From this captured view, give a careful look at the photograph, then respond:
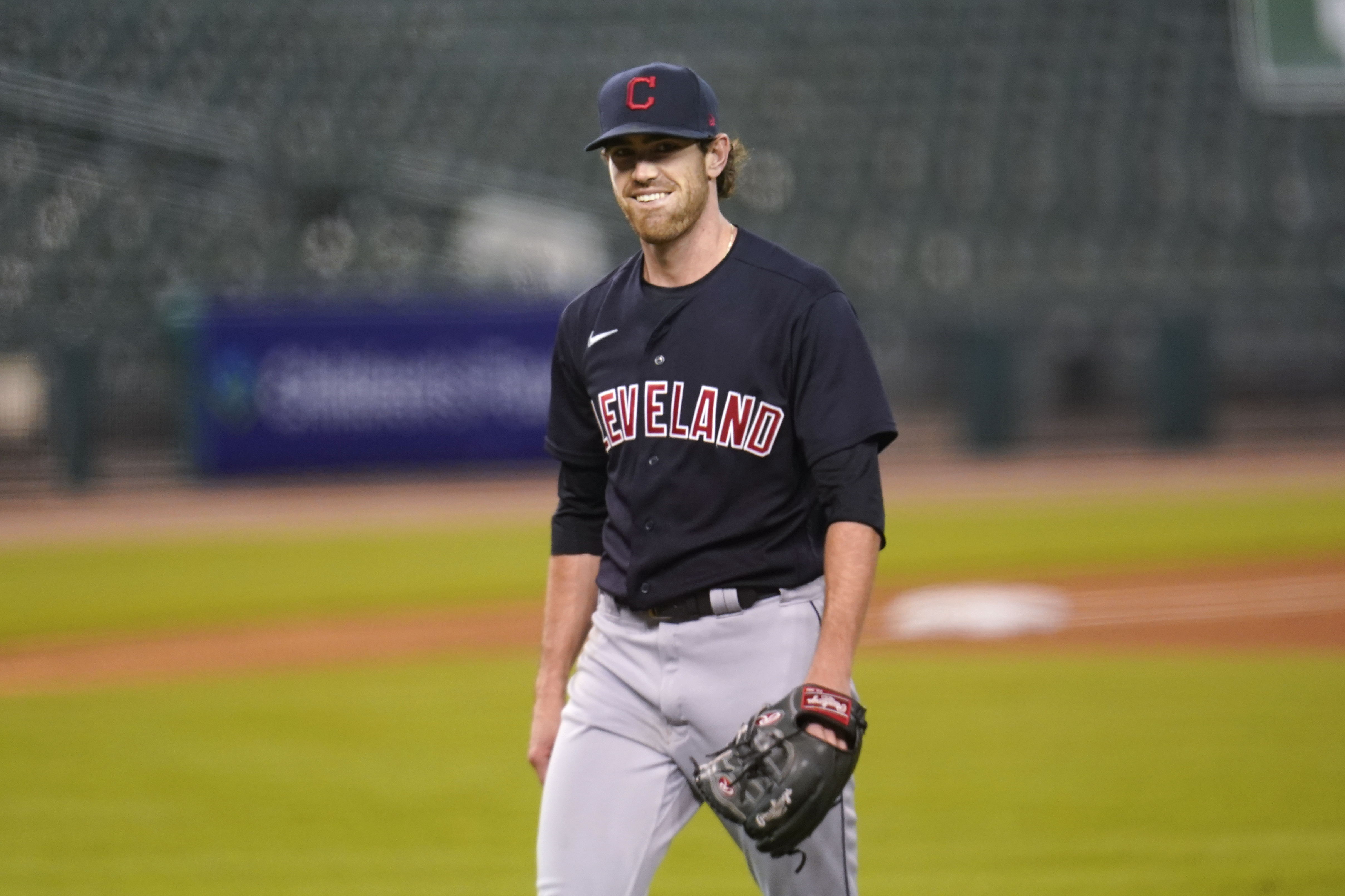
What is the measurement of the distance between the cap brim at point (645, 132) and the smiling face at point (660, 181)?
0.01m

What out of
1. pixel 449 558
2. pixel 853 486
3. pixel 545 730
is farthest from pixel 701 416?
pixel 449 558

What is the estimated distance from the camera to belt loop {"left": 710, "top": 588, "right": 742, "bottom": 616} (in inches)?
104

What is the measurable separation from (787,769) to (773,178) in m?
20.2

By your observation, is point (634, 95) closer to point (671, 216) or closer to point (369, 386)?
point (671, 216)

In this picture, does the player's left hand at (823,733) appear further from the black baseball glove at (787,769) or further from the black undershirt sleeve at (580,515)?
the black undershirt sleeve at (580,515)

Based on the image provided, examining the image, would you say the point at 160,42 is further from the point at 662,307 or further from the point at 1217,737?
the point at 662,307

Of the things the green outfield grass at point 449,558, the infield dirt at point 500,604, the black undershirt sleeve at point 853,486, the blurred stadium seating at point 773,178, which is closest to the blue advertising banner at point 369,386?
the infield dirt at point 500,604

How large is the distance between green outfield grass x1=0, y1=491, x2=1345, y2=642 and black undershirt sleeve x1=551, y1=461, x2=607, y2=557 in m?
7.33

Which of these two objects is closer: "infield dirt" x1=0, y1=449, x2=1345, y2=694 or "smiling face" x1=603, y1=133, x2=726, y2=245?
"smiling face" x1=603, y1=133, x2=726, y2=245

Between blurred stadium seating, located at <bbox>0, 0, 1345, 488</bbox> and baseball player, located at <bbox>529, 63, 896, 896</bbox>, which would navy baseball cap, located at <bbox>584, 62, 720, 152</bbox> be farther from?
blurred stadium seating, located at <bbox>0, 0, 1345, 488</bbox>

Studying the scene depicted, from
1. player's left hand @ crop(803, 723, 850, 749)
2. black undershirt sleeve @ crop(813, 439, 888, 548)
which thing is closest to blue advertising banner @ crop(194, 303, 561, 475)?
black undershirt sleeve @ crop(813, 439, 888, 548)

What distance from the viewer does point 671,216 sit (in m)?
2.59

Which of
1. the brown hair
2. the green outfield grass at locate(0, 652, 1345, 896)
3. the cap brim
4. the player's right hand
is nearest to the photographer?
the cap brim

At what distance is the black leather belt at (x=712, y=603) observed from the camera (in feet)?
8.64
